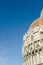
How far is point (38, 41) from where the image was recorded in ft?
142

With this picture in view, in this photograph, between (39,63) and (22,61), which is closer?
(39,63)

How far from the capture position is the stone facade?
4297 centimetres

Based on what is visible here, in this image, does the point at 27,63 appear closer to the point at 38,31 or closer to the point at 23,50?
the point at 23,50

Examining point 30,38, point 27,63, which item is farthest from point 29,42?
point 27,63

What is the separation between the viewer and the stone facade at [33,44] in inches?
1692

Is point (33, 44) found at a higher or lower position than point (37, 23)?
lower

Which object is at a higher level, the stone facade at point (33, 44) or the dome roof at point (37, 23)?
the dome roof at point (37, 23)

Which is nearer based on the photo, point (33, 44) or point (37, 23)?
point (33, 44)

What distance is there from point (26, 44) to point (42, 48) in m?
4.09

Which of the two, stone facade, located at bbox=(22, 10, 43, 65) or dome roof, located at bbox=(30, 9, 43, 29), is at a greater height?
dome roof, located at bbox=(30, 9, 43, 29)

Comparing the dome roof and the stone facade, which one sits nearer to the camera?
the stone facade

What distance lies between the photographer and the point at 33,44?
44.1 m

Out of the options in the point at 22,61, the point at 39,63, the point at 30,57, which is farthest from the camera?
the point at 22,61

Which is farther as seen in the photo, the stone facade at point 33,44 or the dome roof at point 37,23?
the dome roof at point 37,23
